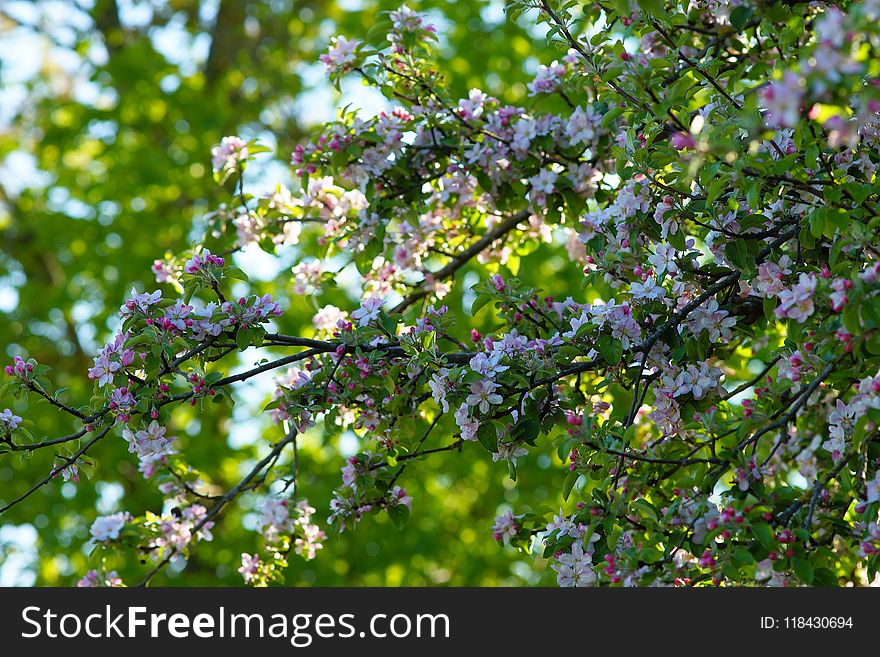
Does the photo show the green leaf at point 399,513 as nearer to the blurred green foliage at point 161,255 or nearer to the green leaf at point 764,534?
the green leaf at point 764,534

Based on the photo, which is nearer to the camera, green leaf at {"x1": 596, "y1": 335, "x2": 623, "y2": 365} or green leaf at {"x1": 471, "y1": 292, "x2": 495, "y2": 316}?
green leaf at {"x1": 596, "y1": 335, "x2": 623, "y2": 365}

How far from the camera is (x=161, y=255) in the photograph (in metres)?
7.71

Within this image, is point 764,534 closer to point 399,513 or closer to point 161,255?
point 399,513

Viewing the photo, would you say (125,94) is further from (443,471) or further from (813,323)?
(813,323)

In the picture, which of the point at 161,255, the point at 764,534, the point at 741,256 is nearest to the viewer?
the point at 764,534

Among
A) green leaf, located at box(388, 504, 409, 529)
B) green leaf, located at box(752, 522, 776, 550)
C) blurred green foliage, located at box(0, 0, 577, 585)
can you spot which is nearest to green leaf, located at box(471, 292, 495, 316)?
A: green leaf, located at box(388, 504, 409, 529)

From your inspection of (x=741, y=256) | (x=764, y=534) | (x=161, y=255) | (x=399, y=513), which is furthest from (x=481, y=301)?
(x=161, y=255)

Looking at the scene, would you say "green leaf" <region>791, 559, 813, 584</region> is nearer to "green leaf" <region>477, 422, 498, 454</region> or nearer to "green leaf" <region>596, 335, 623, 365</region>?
"green leaf" <region>596, 335, 623, 365</region>

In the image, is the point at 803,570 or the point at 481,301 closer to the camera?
the point at 803,570

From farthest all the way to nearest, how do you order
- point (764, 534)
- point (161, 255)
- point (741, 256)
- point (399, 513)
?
point (161, 255), point (399, 513), point (741, 256), point (764, 534)

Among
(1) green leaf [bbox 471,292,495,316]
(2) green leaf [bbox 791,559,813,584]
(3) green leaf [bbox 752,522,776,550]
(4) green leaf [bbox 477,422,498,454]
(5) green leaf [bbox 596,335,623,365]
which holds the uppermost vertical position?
(1) green leaf [bbox 471,292,495,316]

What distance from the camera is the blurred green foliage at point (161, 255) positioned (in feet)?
25.6

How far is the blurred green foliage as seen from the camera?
780 cm
